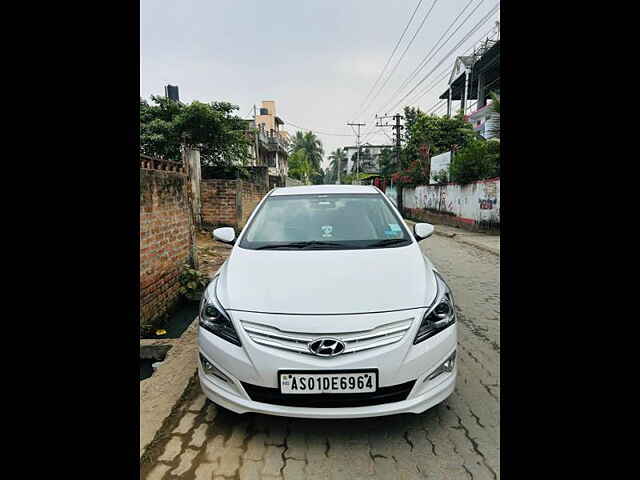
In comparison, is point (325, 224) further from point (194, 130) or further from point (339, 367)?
A: point (194, 130)

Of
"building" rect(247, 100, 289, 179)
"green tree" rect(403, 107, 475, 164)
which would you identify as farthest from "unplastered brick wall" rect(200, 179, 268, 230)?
"building" rect(247, 100, 289, 179)

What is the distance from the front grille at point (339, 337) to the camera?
193cm

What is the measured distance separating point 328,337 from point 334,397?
0.30 m

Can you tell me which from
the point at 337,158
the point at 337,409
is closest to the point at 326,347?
the point at 337,409

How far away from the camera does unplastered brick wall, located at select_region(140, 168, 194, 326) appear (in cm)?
375

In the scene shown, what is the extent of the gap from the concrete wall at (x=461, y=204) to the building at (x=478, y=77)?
11917 mm

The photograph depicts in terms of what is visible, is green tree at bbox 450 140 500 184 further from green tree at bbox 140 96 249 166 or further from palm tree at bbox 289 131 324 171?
palm tree at bbox 289 131 324 171

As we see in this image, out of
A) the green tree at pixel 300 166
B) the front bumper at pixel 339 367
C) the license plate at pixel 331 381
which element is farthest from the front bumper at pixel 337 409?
the green tree at pixel 300 166

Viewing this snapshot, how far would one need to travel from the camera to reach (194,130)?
13.4 metres

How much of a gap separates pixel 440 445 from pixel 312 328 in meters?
0.99
